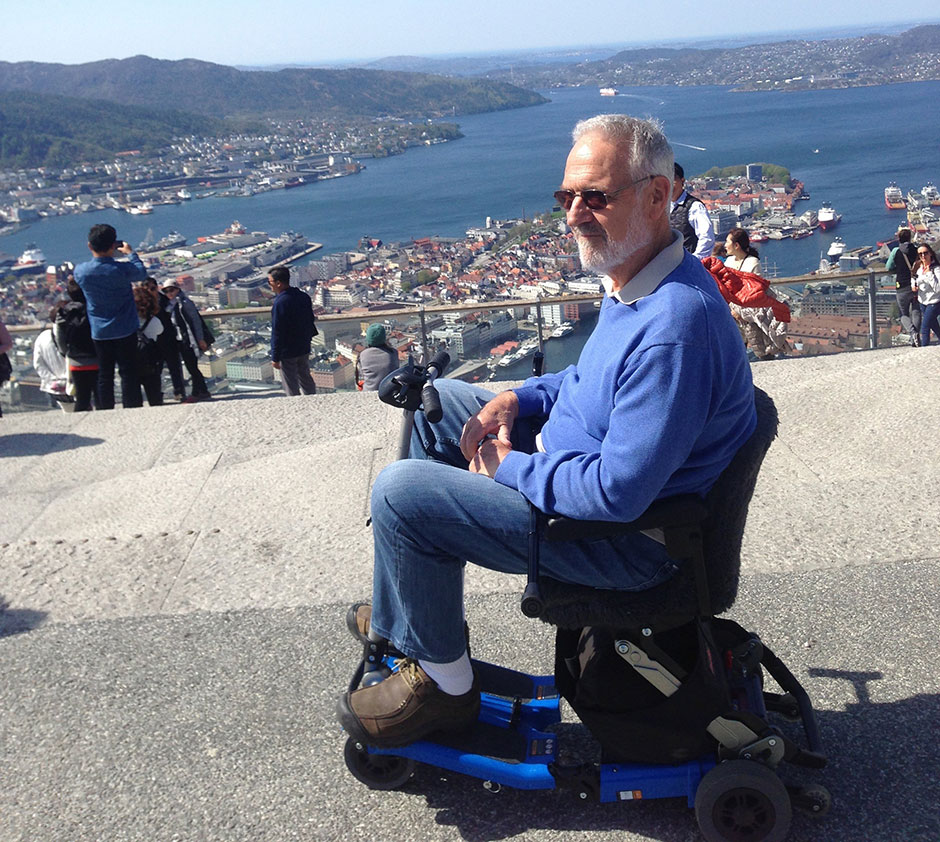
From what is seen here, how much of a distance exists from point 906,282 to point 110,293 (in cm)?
725

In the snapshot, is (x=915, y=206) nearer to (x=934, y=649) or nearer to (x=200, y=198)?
(x=934, y=649)

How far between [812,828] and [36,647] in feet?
8.63

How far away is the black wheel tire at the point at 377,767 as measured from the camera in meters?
2.47

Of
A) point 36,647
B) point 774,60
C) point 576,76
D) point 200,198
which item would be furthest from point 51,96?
point 36,647

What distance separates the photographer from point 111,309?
723 cm

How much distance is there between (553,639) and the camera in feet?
10.4

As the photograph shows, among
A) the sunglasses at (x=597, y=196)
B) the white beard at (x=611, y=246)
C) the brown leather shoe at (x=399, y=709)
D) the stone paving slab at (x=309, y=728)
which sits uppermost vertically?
the sunglasses at (x=597, y=196)

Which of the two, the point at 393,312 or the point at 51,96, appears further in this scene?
the point at 51,96

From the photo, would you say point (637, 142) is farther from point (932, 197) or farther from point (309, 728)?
point (932, 197)

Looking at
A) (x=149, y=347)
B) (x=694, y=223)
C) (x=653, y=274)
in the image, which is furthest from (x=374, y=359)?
(x=653, y=274)

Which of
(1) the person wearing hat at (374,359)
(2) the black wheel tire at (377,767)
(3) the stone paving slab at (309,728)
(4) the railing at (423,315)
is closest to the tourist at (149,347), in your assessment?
(4) the railing at (423,315)

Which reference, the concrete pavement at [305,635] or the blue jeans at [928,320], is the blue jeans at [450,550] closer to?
the concrete pavement at [305,635]

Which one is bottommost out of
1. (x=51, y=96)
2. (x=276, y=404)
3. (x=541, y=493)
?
(x=276, y=404)

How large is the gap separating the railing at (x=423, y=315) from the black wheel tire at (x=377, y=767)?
16.1 feet
